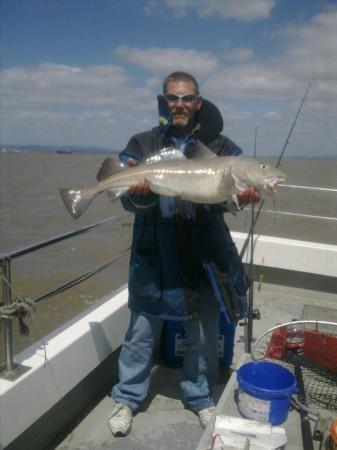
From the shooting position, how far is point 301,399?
294 cm

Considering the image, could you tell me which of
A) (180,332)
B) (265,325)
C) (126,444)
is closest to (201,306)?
(180,332)

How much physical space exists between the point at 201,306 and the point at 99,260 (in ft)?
31.3

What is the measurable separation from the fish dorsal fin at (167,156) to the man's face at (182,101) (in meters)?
0.19

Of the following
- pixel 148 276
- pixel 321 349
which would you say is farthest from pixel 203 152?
pixel 321 349

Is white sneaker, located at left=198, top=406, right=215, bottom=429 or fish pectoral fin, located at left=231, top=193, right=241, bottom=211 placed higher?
fish pectoral fin, located at left=231, top=193, right=241, bottom=211

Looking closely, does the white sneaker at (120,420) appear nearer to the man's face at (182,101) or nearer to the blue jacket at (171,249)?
the blue jacket at (171,249)

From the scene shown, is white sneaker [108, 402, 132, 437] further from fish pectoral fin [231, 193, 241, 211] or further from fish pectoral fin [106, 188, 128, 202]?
fish pectoral fin [231, 193, 241, 211]

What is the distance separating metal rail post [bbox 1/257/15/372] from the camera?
2584mm

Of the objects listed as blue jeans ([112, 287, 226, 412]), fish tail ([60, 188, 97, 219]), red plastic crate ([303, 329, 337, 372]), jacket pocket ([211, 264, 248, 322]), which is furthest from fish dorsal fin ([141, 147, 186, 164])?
red plastic crate ([303, 329, 337, 372])

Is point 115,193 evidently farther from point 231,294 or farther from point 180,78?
point 231,294

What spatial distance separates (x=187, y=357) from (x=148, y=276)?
2.42 ft

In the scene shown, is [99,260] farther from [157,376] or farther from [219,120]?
[219,120]

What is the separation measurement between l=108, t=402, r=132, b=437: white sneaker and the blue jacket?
2.48 feet

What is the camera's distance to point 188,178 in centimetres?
294
